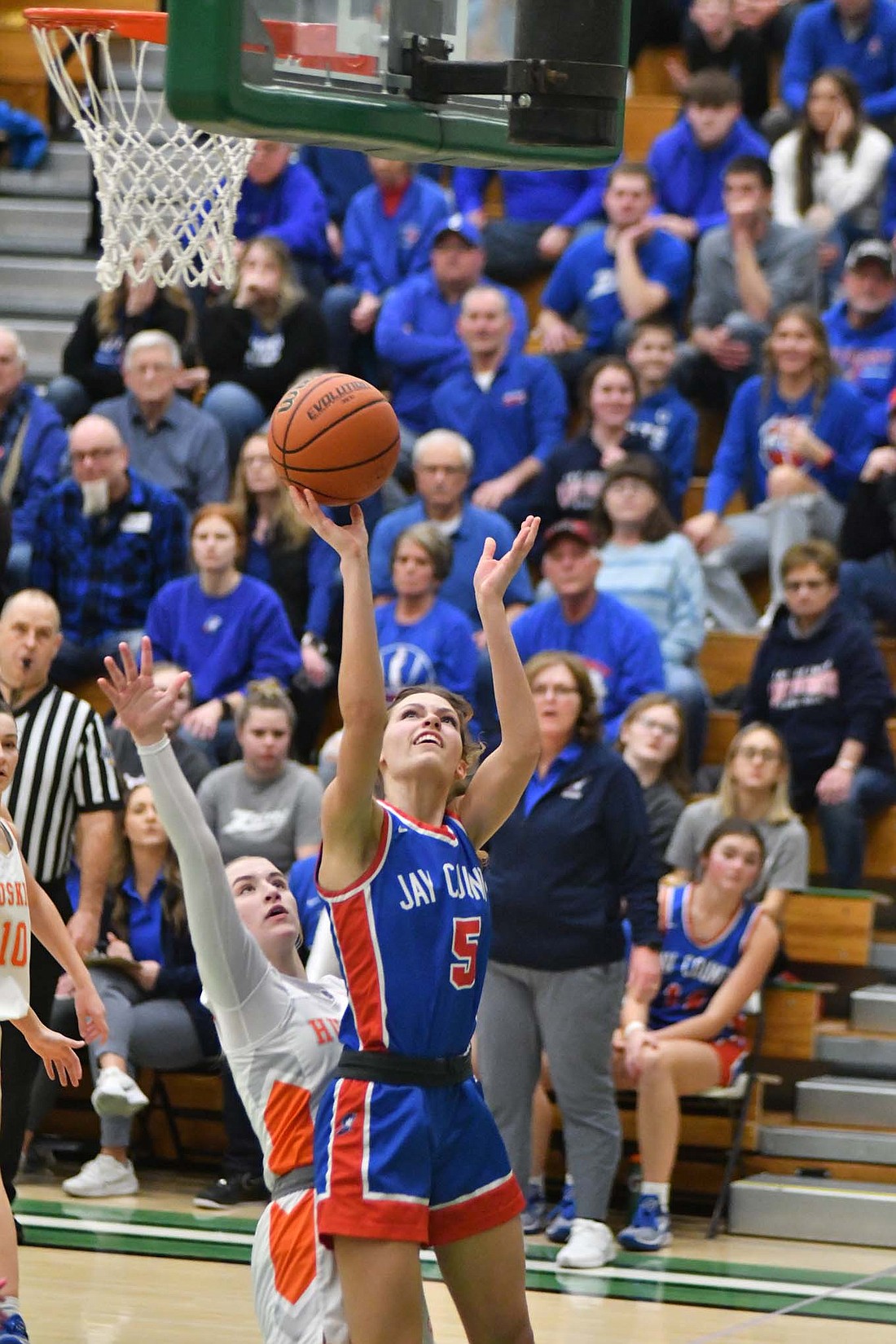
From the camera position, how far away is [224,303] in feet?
32.7

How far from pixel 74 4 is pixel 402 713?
218 inches

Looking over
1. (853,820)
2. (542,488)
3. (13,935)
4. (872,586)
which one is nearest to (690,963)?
(853,820)

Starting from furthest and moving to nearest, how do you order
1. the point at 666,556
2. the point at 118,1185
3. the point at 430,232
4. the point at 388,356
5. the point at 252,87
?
the point at 430,232 < the point at 388,356 < the point at 666,556 < the point at 118,1185 < the point at 252,87

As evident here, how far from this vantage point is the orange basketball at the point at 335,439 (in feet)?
13.9

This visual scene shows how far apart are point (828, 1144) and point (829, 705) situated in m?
1.66

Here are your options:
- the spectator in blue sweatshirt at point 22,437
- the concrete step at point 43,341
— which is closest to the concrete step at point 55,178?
the concrete step at point 43,341

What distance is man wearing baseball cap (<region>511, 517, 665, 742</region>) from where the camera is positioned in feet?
26.3

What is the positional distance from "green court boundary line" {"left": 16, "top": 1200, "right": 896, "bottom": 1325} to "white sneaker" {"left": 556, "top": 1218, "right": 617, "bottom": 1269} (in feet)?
0.12

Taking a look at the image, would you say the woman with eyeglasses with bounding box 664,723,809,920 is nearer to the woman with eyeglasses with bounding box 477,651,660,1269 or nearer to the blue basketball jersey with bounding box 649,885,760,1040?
the blue basketball jersey with bounding box 649,885,760,1040

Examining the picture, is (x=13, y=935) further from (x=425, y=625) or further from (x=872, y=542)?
(x=872, y=542)

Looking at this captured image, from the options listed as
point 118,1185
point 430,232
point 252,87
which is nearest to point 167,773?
point 252,87

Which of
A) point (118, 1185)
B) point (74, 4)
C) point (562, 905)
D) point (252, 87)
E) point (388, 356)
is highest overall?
point (74, 4)

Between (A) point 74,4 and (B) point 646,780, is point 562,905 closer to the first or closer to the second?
(B) point 646,780

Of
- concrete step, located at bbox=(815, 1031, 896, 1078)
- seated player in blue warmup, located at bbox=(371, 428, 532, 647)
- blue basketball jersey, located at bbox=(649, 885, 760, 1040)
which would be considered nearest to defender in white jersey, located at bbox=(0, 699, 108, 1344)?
blue basketball jersey, located at bbox=(649, 885, 760, 1040)
